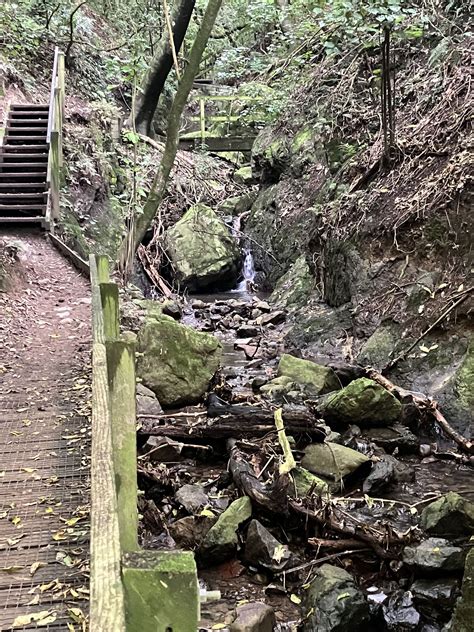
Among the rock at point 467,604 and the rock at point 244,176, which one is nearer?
the rock at point 467,604

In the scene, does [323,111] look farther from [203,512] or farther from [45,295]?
[203,512]

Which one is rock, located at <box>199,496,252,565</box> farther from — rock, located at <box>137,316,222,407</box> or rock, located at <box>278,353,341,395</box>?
rock, located at <box>278,353,341,395</box>

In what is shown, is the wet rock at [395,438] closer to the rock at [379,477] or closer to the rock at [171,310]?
the rock at [379,477]

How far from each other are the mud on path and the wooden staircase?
4618 millimetres

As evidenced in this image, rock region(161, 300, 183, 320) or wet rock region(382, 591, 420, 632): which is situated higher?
rock region(161, 300, 183, 320)

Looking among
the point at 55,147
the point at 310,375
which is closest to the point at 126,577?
the point at 310,375

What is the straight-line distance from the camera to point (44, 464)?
4551mm

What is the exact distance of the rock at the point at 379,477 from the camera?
7.08m

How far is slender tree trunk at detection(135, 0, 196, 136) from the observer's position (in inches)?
643

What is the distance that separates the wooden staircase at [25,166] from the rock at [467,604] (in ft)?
35.2

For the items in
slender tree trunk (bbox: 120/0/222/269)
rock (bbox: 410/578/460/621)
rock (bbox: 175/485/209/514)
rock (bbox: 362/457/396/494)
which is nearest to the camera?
rock (bbox: 410/578/460/621)

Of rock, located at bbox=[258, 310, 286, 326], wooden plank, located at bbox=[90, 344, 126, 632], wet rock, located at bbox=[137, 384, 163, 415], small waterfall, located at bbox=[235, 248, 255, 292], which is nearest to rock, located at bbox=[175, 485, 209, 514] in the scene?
wet rock, located at bbox=[137, 384, 163, 415]

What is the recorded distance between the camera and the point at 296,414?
792 centimetres

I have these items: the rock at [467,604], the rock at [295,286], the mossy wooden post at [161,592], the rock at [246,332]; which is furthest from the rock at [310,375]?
the mossy wooden post at [161,592]
